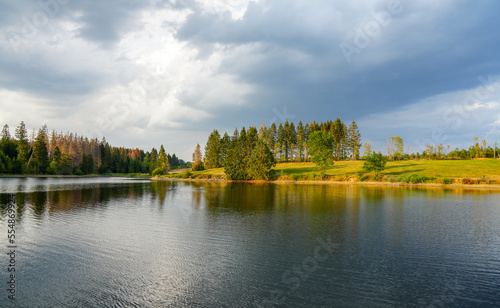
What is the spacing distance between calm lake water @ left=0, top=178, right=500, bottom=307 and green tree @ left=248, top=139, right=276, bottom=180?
64.6m

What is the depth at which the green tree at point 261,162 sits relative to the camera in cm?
8812

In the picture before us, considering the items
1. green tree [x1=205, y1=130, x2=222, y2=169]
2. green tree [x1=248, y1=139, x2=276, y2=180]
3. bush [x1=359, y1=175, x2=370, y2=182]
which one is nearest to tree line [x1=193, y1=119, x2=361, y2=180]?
green tree [x1=205, y1=130, x2=222, y2=169]

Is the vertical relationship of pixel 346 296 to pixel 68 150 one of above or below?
below

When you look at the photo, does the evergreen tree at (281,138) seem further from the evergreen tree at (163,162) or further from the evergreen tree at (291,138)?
the evergreen tree at (163,162)

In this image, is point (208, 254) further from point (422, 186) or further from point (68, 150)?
point (68, 150)

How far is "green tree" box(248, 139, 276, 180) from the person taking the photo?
88125mm

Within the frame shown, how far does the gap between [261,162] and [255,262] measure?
249 ft

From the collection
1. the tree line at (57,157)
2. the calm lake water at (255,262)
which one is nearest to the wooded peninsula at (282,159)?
the tree line at (57,157)

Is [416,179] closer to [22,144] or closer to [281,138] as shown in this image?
[281,138]

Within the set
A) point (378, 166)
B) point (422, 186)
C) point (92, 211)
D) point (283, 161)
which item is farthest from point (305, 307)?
point (283, 161)

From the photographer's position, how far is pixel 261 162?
291ft

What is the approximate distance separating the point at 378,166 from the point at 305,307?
70429 mm

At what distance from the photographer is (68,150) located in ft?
495

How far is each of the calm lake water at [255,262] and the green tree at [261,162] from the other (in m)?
64.6
